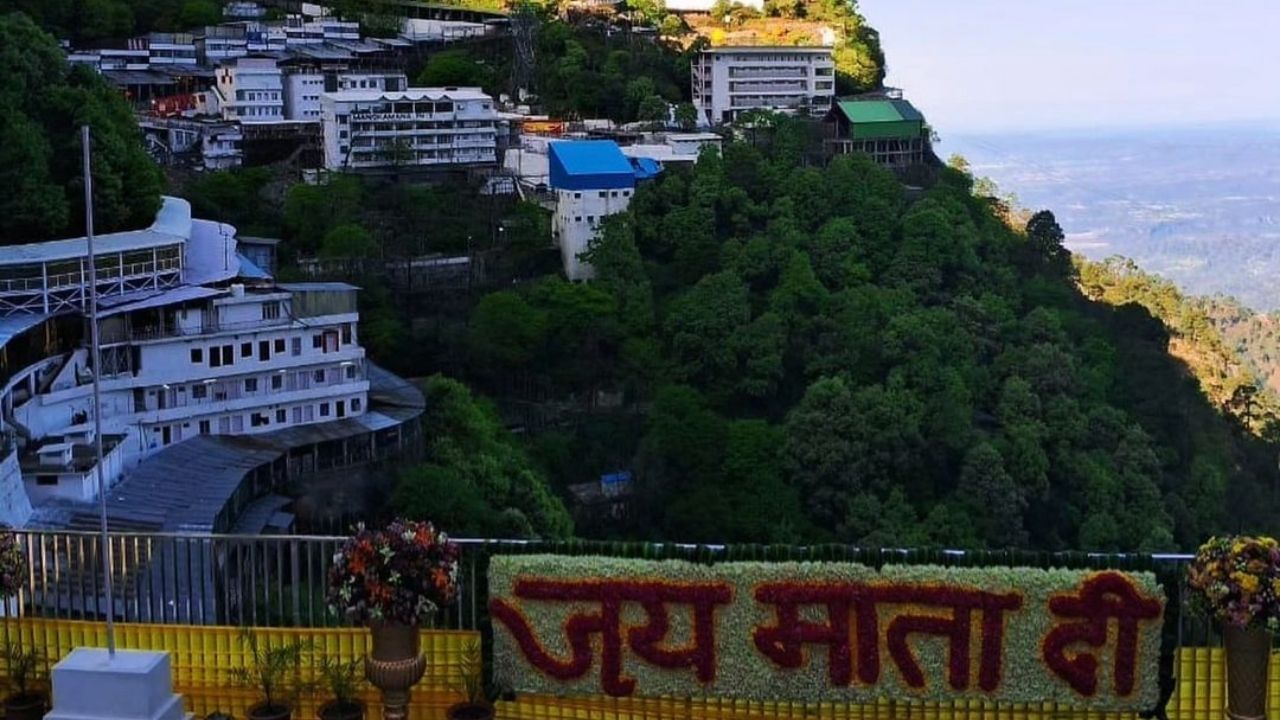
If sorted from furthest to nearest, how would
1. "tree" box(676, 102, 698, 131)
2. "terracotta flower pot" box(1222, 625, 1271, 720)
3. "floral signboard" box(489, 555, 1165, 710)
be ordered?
1. "tree" box(676, 102, 698, 131)
2. "floral signboard" box(489, 555, 1165, 710)
3. "terracotta flower pot" box(1222, 625, 1271, 720)

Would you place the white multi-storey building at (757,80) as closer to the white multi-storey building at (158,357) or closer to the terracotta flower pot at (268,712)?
the white multi-storey building at (158,357)

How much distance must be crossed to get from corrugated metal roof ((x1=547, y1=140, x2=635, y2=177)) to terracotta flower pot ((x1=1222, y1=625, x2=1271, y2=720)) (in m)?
26.6

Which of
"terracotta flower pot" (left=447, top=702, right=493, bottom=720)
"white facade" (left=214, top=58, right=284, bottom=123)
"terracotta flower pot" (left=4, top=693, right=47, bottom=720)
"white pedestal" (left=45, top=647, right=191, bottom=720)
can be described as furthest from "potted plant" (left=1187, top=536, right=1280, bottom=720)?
"white facade" (left=214, top=58, right=284, bottom=123)

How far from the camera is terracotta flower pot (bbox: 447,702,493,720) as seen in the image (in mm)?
6395

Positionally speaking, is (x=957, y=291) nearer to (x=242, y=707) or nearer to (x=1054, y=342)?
(x=1054, y=342)

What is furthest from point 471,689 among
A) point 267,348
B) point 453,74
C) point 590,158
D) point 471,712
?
point 453,74

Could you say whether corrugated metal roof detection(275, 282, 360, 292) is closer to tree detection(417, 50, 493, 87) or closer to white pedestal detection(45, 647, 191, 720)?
white pedestal detection(45, 647, 191, 720)

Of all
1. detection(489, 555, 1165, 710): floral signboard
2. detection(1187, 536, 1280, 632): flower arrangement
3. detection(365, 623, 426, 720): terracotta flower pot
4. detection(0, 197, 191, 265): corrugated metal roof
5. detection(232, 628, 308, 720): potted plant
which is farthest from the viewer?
detection(0, 197, 191, 265): corrugated metal roof

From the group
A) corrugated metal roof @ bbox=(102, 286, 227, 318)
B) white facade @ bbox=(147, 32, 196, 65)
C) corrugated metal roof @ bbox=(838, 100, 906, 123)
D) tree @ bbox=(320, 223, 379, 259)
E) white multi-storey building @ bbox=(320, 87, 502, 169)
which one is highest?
white facade @ bbox=(147, 32, 196, 65)

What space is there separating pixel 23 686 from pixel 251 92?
34273 millimetres

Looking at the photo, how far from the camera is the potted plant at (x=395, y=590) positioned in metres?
6.08

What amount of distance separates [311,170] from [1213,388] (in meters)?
23.0

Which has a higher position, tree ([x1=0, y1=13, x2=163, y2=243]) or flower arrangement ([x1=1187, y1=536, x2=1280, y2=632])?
tree ([x1=0, y1=13, x2=163, y2=243])

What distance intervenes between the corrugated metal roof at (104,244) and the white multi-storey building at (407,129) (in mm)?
10875
